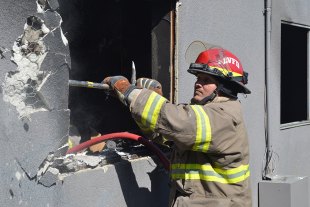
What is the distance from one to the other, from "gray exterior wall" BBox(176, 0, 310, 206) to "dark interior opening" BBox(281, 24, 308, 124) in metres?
0.47

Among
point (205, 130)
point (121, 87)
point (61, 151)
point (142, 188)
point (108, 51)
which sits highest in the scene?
point (108, 51)

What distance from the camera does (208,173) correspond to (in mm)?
2879

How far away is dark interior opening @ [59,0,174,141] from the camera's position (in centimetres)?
395

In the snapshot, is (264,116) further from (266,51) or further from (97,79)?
(97,79)

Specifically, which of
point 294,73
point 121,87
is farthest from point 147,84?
point 294,73

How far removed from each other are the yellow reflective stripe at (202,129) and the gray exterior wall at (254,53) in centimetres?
125

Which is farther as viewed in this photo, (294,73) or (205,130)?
(294,73)

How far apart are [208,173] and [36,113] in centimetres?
110

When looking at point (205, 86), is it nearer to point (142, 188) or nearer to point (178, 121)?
point (178, 121)

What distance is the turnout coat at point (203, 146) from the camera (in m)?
2.62

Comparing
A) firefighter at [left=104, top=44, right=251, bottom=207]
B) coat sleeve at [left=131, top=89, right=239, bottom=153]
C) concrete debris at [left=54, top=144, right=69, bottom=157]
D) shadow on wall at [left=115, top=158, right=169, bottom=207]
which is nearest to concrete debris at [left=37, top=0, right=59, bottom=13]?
firefighter at [left=104, top=44, right=251, bottom=207]

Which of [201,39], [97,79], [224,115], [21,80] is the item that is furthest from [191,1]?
[21,80]

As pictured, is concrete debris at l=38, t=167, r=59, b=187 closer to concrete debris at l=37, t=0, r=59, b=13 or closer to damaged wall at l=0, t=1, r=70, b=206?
damaged wall at l=0, t=1, r=70, b=206

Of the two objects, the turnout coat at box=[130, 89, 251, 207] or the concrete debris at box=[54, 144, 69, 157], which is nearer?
the turnout coat at box=[130, 89, 251, 207]
